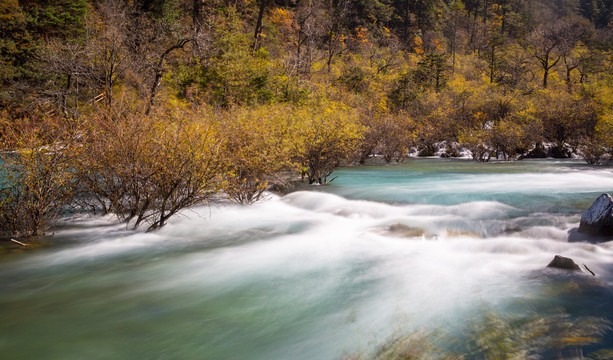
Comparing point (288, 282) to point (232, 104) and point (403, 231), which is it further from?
point (232, 104)

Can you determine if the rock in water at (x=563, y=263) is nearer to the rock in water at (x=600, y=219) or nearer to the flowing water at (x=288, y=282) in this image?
the flowing water at (x=288, y=282)

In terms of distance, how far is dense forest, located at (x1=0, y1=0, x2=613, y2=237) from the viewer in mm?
7449

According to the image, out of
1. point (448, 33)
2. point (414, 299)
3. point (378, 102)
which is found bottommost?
point (414, 299)

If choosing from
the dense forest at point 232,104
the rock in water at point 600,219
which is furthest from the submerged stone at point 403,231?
the dense forest at point 232,104

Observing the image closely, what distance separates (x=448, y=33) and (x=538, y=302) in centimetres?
8053

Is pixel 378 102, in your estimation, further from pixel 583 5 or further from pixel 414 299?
pixel 583 5

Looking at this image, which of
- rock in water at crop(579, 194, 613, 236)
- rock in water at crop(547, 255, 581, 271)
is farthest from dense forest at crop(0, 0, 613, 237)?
rock in water at crop(579, 194, 613, 236)

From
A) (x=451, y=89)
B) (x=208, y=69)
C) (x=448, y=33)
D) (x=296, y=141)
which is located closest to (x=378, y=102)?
(x=451, y=89)

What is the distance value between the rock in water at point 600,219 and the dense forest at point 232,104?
23.9 ft

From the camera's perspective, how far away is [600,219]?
22.1 ft

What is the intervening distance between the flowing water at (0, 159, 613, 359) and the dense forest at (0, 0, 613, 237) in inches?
51.3

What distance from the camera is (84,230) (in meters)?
8.09

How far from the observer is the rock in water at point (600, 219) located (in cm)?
663

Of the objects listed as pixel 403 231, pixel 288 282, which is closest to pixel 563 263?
pixel 403 231
